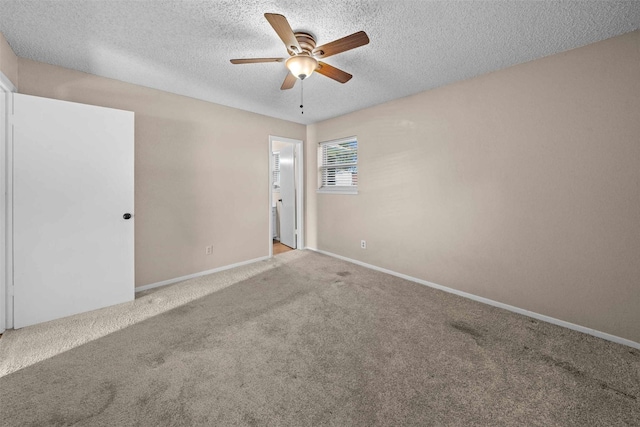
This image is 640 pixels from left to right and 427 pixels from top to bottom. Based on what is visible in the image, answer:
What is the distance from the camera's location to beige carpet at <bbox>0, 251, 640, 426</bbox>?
4.65ft

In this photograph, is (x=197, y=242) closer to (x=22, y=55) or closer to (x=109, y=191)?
(x=109, y=191)

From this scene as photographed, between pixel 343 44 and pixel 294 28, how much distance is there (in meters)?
0.48

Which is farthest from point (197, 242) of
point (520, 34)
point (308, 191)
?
point (520, 34)

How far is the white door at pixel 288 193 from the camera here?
200 inches

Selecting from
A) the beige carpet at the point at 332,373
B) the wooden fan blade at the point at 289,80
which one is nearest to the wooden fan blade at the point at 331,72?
the wooden fan blade at the point at 289,80

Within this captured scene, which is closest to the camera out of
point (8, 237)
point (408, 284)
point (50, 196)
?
point (8, 237)

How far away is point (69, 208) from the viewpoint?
2.45 meters

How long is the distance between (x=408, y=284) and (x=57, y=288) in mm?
3830


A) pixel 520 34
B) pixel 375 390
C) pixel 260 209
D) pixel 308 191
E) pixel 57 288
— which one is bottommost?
pixel 375 390

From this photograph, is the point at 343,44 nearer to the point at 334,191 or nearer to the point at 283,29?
the point at 283,29

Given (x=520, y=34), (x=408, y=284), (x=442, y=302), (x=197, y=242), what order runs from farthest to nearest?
(x=197, y=242)
(x=408, y=284)
(x=442, y=302)
(x=520, y=34)

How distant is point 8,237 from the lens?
7.29ft

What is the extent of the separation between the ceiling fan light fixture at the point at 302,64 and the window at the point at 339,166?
7.37 feet

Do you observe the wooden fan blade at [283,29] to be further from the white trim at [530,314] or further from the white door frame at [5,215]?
the white trim at [530,314]
